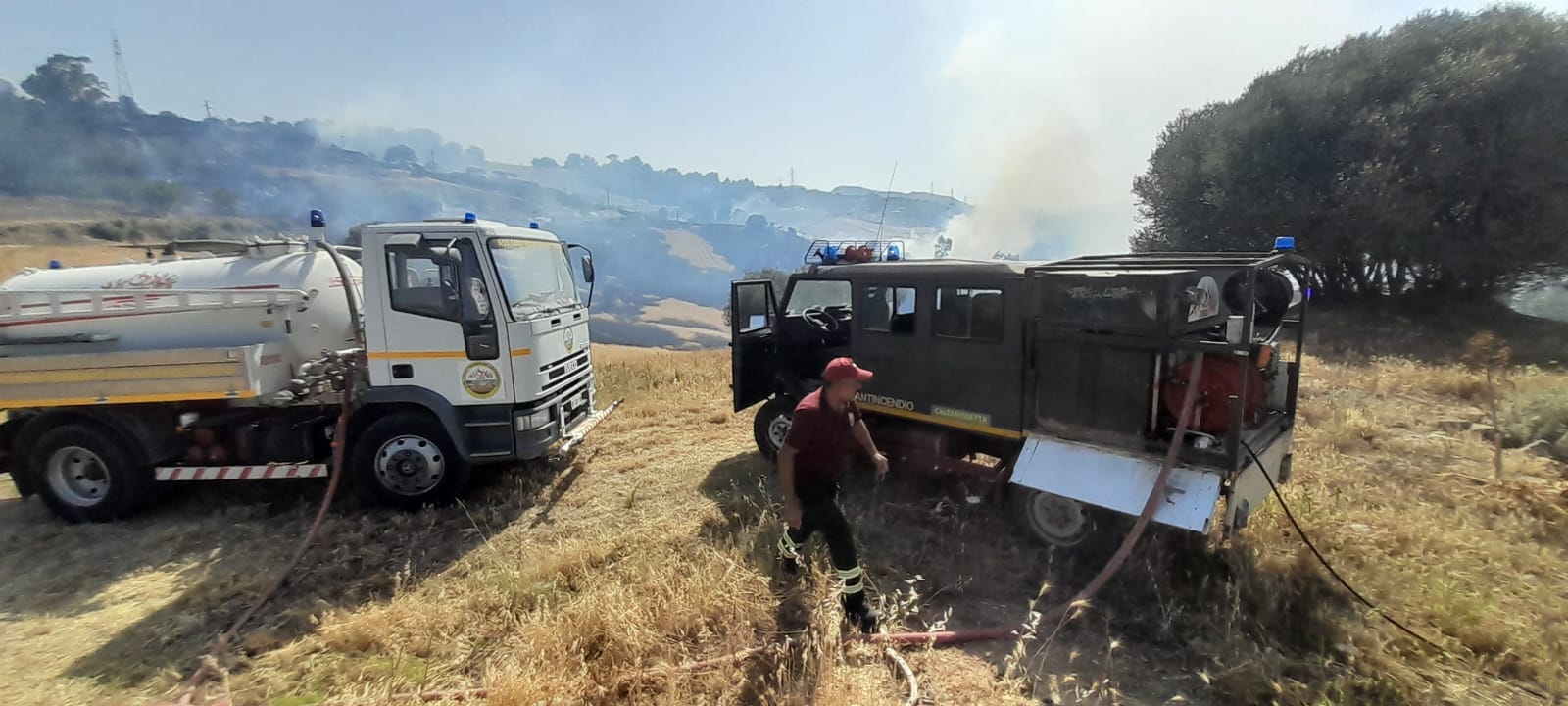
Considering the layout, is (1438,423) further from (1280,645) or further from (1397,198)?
(1397,198)

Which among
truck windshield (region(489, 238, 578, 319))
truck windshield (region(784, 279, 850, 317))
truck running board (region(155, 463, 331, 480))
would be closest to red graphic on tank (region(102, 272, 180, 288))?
truck running board (region(155, 463, 331, 480))

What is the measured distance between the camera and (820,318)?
7.14 metres

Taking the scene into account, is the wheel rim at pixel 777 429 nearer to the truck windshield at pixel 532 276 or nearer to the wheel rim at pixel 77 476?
the truck windshield at pixel 532 276

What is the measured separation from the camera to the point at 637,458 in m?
7.59

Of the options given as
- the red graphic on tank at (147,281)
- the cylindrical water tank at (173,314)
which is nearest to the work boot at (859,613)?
the cylindrical water tank at (173,314)

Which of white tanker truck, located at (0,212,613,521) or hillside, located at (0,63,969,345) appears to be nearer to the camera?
white tanker truck, located at (0,212,613,521)

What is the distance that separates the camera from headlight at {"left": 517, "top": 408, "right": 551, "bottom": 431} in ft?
19.5

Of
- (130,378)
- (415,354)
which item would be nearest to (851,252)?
(415,354)

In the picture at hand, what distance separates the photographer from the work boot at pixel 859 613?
158 inches

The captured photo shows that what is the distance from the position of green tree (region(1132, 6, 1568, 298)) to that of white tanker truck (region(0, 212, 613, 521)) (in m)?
20.7

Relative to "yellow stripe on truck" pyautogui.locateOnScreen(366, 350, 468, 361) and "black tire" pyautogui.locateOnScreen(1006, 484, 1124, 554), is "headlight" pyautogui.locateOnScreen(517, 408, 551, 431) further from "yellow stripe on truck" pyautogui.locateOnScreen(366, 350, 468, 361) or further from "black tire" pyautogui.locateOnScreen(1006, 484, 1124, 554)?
"black tire" pyautogui.locateOnScreen(1006, 484, 1124, 554)

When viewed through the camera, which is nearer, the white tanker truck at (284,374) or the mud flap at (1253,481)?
the mud flap at (1253,481)

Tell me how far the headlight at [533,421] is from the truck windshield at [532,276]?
2.96 feet

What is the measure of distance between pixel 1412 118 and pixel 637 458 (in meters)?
20.8
